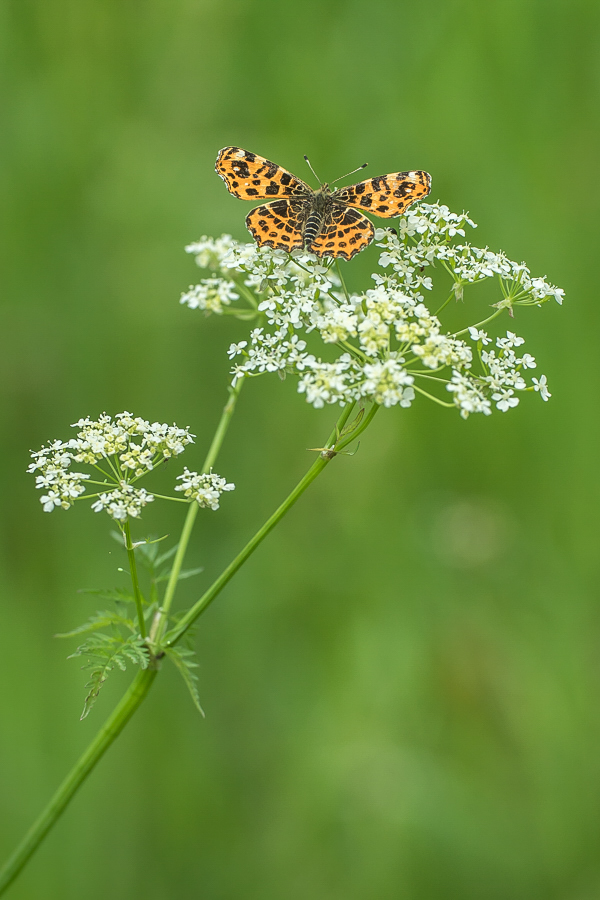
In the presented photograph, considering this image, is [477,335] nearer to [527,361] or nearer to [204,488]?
[527,361]

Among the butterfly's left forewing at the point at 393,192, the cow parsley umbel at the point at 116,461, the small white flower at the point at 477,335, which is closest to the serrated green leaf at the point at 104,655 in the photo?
the cow parsley umbel at the point at 116,461

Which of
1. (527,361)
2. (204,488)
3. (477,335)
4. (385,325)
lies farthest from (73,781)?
(527,361)

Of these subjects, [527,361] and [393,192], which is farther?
[393,192]

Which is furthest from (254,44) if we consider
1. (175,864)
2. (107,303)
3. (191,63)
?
(175,864)

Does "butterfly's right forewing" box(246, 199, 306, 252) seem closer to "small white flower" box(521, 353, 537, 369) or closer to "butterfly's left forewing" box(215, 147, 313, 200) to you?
"butterfly's left forewing" box(215, 147, 313, 200)

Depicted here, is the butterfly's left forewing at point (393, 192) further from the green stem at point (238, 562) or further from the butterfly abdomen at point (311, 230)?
the green stem at point (238, 562)

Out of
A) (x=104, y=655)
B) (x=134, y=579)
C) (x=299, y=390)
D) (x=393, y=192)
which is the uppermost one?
(x=393, y=192)

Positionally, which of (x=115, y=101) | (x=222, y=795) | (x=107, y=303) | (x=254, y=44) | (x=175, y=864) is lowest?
(x=175, y=864)

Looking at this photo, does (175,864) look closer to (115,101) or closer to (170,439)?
(170,439)
